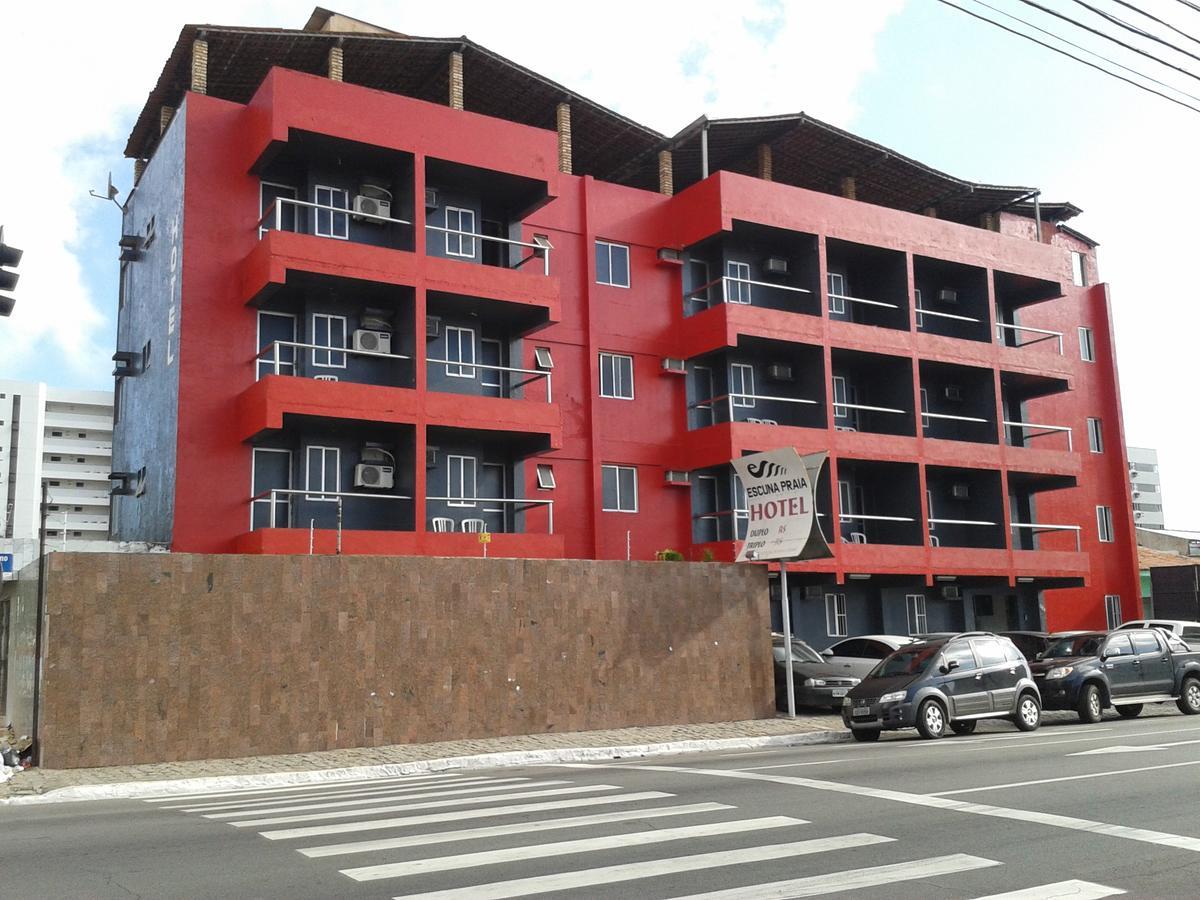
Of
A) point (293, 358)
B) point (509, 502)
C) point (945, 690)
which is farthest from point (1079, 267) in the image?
point (293, 358)

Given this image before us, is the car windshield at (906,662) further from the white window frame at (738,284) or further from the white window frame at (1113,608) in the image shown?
the white window frame at (1113,608)

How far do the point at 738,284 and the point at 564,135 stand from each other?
6.46 meters

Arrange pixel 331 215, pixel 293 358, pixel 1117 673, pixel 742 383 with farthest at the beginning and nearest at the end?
pixel 742 383
pixel 331 215
pixel 293 358
pixel 1117 673

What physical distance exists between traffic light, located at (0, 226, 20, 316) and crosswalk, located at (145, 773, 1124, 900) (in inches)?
245

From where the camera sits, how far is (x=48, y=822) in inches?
409

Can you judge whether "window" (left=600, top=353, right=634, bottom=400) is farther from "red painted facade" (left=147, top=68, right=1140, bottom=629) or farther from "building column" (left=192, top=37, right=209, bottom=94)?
"building column" (left=192, top=37, right=209, bottom=94)

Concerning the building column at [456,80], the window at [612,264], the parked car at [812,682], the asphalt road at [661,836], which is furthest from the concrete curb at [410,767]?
the building column at [456,80]

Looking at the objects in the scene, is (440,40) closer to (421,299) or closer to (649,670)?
(421,299)

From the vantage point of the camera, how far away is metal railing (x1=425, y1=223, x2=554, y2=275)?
25.3 metres

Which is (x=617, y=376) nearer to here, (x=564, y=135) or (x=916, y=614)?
(x=564, y=135)

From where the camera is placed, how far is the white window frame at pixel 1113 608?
37.7 meters

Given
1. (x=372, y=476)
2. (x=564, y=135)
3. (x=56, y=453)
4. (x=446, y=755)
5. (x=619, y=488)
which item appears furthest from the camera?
(x=56, y=453)

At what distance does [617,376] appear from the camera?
2920 centimetres

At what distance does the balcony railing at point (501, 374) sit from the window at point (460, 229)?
264 cm
